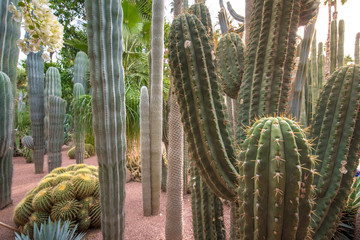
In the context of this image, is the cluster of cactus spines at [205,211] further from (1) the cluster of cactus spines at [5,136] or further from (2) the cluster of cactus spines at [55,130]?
(2) the cluster of cactus spines at [55,130]

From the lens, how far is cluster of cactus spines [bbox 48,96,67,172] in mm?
4168

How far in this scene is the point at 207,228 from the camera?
1.58 metres

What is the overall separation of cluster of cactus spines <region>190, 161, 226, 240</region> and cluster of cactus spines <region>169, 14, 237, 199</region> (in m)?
0.38

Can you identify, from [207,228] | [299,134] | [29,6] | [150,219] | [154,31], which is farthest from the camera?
[150,219]

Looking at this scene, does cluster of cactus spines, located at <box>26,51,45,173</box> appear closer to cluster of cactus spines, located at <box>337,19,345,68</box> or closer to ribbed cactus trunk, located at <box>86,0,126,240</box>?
ribbed cactus trunk, located at <box>86,0,126,240</box>

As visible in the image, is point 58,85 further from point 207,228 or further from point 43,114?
point 207,228

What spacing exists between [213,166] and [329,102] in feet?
2.76

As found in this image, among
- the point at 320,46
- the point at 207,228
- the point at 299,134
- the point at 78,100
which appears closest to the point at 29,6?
the point at 299,134

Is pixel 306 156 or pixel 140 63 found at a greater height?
pixel 140 63

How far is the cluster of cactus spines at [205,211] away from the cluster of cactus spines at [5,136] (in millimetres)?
2893

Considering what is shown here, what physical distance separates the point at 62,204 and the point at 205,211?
1.95m

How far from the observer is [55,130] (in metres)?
4.22

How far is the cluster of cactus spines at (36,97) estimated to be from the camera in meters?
4.79

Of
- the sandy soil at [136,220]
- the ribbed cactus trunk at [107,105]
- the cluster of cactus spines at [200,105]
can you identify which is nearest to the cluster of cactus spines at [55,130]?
the sandy soil at [136,220]
